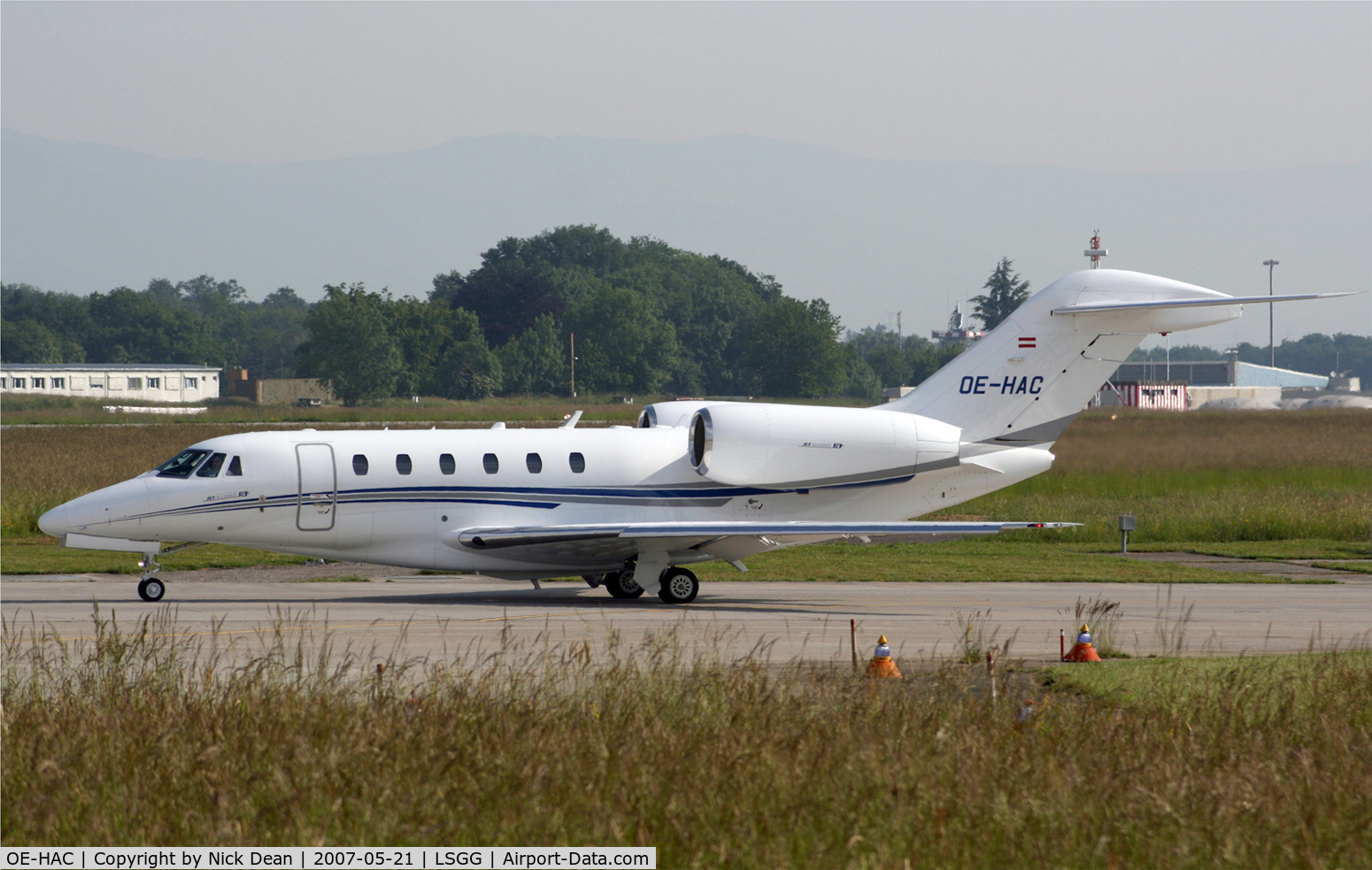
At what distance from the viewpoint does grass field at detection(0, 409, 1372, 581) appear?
2623 centimetres

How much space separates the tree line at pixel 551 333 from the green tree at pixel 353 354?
95mm

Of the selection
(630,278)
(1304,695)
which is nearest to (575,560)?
(1304,695)

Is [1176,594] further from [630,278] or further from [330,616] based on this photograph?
[630,278]

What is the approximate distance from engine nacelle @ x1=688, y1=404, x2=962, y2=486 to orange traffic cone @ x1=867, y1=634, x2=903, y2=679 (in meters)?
8.41

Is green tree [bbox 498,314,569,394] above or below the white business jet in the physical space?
above

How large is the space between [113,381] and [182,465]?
108879 mm

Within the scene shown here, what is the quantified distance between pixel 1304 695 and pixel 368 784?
7942mm

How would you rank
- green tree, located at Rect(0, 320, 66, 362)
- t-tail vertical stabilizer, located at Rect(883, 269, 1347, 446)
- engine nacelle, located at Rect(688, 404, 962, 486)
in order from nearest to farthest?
engine nacelle, located at Rect(688, 404, 962, 486) → t-tail vertical stabilizer, located at Rect(883, 269, 1347, 446) → green tree, located at Rect(0, 320, 66, 362)

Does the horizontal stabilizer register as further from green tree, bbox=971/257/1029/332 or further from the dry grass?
green tree, bbox=971/257/1029/332

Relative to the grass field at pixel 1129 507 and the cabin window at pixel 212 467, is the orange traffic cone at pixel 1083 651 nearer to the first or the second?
the grass field at pixel 1129 507

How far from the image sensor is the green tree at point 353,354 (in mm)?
102938

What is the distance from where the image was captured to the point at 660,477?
857 inches

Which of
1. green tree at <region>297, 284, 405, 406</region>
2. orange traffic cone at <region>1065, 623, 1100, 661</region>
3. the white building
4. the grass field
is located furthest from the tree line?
orange traffic cone at <region>1065, 623, 1100, 661</region>

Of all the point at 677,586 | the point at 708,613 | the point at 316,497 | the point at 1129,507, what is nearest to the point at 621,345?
the point at 1129,507
